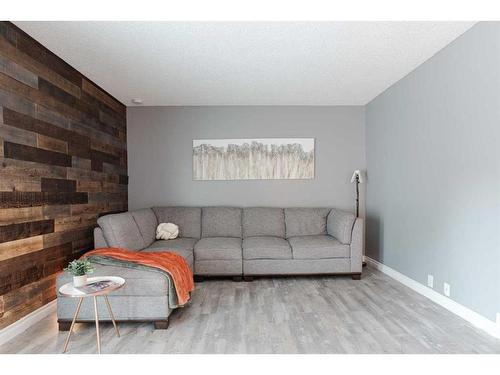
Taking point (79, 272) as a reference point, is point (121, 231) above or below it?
above

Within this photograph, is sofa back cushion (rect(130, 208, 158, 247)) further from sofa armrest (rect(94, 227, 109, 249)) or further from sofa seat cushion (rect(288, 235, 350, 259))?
sofa seat cushion (rect(288, 235, 350, 259))

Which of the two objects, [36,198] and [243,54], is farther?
[243,54]

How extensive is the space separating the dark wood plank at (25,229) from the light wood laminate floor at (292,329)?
0.78 meters

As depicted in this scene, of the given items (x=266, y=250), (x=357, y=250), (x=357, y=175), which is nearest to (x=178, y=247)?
(x=266, y=250)

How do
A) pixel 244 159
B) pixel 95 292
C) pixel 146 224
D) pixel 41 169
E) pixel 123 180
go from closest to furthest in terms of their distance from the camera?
1. pixel 95 292
2. pixel 41 169
3. pixel 146 224
4. pixel 123 180
5. pixel 244 159

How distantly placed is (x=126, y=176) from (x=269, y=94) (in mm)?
2453

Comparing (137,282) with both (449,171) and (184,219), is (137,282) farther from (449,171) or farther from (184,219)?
(449,171)

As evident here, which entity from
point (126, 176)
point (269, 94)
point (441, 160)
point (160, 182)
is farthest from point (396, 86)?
point (126, 176)

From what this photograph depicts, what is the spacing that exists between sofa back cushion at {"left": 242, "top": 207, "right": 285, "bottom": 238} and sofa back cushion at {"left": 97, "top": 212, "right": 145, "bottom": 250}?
1.50m

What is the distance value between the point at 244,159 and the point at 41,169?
2.73 metres

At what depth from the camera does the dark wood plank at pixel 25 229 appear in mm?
2383

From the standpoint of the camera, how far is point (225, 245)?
405 centimetres

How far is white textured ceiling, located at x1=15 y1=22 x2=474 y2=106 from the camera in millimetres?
2564

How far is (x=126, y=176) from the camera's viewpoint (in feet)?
15.9
